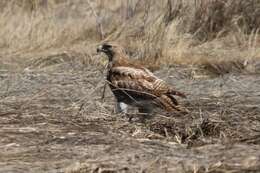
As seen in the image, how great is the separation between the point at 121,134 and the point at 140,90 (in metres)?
0.71

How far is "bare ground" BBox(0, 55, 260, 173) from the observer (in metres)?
5.82

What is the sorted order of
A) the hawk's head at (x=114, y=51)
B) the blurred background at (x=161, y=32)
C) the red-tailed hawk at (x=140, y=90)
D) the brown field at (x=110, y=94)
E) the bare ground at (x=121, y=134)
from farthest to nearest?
the blurred background at (x=161, y=32) < the hawk's head at (x=114, y=51) < the red-tailed hawk at (x=140, y=90) < the brown field at (x=110, y=94) < the bare ground at (x=121, y=134)

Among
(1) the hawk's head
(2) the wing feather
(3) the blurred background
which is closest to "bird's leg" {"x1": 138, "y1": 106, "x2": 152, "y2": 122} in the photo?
(2) the wing feather

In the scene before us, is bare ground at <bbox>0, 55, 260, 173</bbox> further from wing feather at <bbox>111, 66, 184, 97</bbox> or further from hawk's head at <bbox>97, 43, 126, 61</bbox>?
hawk's head at <bbox>97, 43, 126, 61</bbox>

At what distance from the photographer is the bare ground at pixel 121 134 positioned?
5.82 meters

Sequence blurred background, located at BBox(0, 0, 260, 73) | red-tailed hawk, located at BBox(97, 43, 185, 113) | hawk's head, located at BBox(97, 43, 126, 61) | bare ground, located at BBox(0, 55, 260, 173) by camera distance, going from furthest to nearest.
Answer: blurred background, located at BBox(0, 0, 260, 73) → hawk's head, located at BBox(97, 43, 126, 61) → red-tailed hawk, located at BBox(97, 43, 185, 113) → bare ground, located at BBox(0, 55, 260, 173)

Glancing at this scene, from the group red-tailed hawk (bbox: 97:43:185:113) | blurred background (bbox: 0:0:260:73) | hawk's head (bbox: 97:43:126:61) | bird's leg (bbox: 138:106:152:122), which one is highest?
hawk's head (bbox: 97:43:126:61)

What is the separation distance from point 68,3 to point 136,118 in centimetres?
1130

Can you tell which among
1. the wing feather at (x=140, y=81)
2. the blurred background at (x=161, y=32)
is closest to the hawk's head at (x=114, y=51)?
the wing feather at (x=140, y=81)

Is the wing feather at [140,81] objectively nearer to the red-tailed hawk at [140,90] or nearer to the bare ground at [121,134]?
the red-tailed hawk at [140,90]

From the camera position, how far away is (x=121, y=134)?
6.98m

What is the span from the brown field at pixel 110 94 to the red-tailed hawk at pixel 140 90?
0.13 m

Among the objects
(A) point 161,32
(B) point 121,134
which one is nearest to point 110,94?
(B) point 121,134

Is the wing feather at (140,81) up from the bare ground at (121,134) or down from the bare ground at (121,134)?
up
